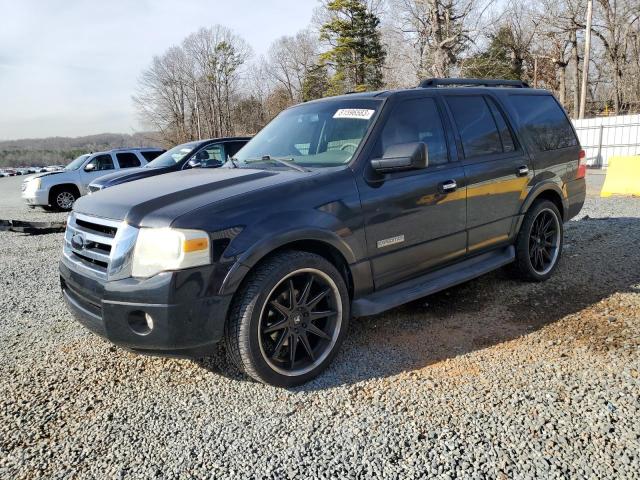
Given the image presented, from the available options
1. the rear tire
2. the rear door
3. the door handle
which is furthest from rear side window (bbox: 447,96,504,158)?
the rear tire

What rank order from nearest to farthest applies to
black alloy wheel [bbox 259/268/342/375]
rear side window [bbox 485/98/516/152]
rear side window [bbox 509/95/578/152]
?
1. black alloy wheel [bbox 259/268/342/375]
2. rear side window [bbox 485/98/516/152]
3. rear side window [bbox 509/95/578/152]

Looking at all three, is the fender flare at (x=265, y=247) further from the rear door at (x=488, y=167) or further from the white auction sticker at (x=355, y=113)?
the rear door at (x=488, y=167)

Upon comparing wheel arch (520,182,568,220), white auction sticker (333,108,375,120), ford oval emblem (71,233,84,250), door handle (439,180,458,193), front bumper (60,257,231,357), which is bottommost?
front bumper (60,257,231,357)

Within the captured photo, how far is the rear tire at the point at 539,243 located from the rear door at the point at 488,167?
0.88ft

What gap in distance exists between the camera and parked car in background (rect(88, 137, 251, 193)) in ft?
29.3

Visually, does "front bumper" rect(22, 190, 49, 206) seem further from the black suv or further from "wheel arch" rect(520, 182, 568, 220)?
"wheel arch" rect(520, 182, 568, 220)

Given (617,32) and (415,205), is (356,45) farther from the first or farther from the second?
(415,205)

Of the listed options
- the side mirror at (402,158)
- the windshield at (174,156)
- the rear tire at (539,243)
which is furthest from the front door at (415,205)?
the windshield at (174,156)

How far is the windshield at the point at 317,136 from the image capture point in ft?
11.3

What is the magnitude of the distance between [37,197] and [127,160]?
2607mm

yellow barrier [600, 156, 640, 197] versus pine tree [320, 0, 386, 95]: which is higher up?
pine tree [320, 0, 386, 95]

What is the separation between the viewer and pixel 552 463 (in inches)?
84.7

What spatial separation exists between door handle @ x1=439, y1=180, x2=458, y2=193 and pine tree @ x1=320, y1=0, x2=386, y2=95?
43568mm

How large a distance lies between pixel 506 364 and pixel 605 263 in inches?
117
